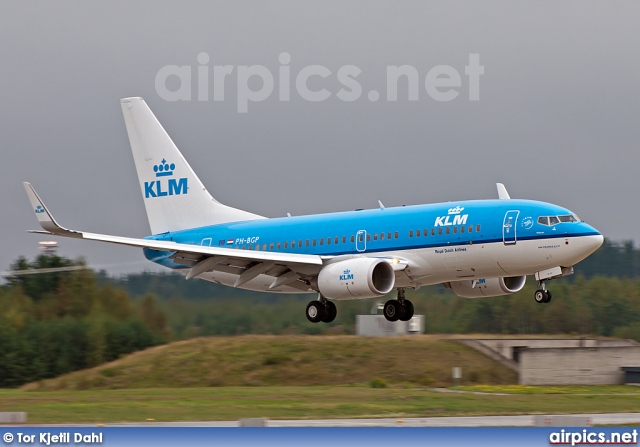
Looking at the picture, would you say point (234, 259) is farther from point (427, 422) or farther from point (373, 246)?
point (427, 422)

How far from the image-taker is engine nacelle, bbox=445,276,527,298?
43.5 metres

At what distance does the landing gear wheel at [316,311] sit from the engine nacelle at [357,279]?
8.33 feet

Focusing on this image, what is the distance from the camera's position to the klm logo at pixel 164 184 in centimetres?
5022

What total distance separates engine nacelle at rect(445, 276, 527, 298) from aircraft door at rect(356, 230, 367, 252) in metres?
4.81

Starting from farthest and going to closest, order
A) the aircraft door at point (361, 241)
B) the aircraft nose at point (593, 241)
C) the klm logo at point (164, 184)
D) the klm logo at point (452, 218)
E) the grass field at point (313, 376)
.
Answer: the klm logo at point (164, 184)
the grass field at point (313, 376)
the aircraft door at point (361, 241)
the klm logo at point (452, 218)
the aircraft nose at point (593, 241)

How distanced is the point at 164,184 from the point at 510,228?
18.3 meters

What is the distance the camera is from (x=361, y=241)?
41.8 m

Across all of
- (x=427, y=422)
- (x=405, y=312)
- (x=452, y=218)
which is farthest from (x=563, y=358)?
(x=427, y=422)

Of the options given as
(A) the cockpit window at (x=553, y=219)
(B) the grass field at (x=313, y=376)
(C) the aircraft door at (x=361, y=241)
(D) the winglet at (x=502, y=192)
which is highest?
(D) the winglet at (x=502, y=192)

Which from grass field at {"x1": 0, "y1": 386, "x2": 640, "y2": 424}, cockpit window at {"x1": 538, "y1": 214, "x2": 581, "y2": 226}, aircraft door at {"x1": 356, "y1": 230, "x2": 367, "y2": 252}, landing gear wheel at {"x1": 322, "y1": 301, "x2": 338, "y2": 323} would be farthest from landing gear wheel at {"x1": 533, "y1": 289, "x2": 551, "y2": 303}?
landing gear wheel at {"x1": 322, "y1": 301, "x2": 338, "y2": 323}

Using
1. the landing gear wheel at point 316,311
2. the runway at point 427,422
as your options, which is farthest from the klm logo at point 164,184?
the runway at point 427,422

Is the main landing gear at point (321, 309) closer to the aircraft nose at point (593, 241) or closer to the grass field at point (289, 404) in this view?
the grass field at point (289, 404)

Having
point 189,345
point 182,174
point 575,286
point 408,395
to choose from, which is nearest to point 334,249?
point 408,395

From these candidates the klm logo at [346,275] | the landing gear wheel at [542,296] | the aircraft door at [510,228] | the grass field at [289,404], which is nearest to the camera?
the grass field at [289,404]
